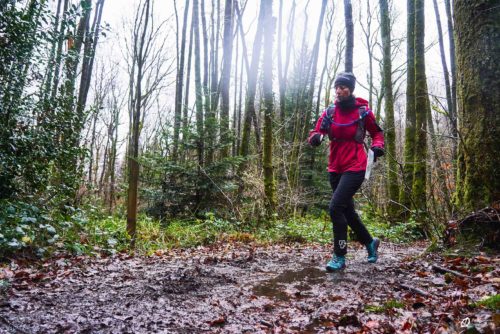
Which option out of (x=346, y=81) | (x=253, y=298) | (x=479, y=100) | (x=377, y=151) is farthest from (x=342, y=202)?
(x=479, y=100)

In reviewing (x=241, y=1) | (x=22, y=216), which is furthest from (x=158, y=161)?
(x=241, y=1)

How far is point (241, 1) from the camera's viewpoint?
859 inches

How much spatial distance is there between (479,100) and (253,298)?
3.24 metres

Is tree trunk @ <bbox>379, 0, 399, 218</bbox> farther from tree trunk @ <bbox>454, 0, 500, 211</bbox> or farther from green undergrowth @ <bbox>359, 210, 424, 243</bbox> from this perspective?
tree trunk @ <bbox>454, 0, 500, 211</bbox>

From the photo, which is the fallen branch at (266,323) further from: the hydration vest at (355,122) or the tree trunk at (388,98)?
the tree trunk at (388,98)

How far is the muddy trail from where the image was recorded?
236 centimetres

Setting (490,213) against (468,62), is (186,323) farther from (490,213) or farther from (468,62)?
(468,62)

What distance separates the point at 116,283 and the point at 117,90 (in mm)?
26891

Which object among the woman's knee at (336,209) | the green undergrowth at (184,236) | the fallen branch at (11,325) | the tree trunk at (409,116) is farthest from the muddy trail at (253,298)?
the tree trunk at (409,116)

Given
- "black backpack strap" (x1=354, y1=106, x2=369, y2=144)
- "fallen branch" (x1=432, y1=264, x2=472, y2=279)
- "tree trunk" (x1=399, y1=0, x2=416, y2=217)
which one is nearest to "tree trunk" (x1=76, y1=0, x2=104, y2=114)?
"black backpack strap" (x1=354, y1=106, x2=369, y2=144)

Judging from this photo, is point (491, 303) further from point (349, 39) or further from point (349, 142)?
point (349, 39)

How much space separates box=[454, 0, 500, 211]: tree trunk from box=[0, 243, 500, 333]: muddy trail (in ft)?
2.87

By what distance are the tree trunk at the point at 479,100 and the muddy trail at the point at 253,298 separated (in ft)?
2.87

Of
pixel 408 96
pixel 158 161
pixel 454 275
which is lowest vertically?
pixel 454 275
